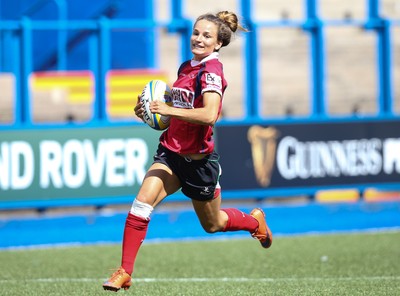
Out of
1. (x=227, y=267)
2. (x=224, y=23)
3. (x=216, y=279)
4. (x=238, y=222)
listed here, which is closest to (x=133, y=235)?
(x=238, y=222)

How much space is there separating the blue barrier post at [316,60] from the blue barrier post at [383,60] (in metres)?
0.72

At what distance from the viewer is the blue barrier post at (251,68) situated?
11.8 metres

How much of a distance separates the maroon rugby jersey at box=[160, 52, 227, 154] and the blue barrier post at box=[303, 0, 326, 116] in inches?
→ 206

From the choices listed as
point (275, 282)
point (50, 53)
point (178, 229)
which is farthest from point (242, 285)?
point (50, 53)

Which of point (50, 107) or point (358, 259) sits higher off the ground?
point (50, 107)

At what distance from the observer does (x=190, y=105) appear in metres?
6.93

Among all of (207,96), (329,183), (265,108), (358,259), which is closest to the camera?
(207,96)

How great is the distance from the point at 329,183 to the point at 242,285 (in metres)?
4.36

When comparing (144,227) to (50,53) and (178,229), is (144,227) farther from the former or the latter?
(50,53)

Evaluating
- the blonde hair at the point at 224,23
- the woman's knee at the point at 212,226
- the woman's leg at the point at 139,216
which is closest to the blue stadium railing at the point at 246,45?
the blonde hair at the point at 224,23

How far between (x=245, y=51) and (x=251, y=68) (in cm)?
23

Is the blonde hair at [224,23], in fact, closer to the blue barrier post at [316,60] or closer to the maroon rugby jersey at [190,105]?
the maroon rugby jersey at [190,105]

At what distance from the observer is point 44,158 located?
35.3 feet

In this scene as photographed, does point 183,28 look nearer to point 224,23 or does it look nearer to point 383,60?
point 383,60
